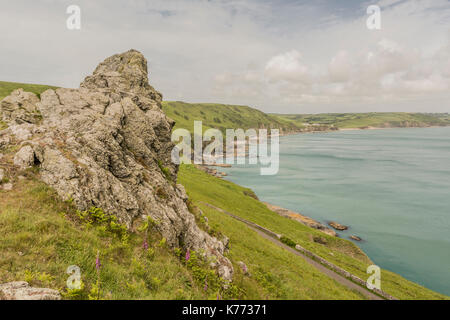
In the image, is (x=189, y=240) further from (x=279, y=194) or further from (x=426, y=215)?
(x=426, y=215)

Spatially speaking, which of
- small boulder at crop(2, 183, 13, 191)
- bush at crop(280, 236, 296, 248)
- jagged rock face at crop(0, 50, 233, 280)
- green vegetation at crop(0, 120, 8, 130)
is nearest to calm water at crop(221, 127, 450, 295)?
bush at crop(280, 236, 296, 248)

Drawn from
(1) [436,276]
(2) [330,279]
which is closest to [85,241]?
(2) [330,279]

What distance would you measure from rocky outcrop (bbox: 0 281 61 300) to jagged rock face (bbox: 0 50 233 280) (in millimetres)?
4636

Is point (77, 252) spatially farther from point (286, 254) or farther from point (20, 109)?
point (286, 254)

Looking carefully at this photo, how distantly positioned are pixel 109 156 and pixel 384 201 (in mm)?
99006

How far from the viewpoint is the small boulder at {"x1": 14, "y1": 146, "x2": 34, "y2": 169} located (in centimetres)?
1151

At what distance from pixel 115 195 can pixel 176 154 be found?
12844 millimetres

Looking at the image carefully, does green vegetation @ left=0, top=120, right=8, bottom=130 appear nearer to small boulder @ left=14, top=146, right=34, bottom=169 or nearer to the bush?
small boulder @ left=14, top=146, right=34, bottom=169

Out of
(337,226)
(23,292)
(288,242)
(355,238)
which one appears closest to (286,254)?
(288,242)

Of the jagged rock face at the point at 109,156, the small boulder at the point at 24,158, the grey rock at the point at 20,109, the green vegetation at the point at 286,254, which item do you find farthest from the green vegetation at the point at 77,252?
the green vegetation at the point at 286,254

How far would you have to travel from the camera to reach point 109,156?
14727 mm

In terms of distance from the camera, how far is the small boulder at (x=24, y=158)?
1151 cm

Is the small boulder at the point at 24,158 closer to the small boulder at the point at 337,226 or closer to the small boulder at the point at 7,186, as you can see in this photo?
the small boulder at the point at 7,186

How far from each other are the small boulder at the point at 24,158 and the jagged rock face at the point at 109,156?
43 mm
